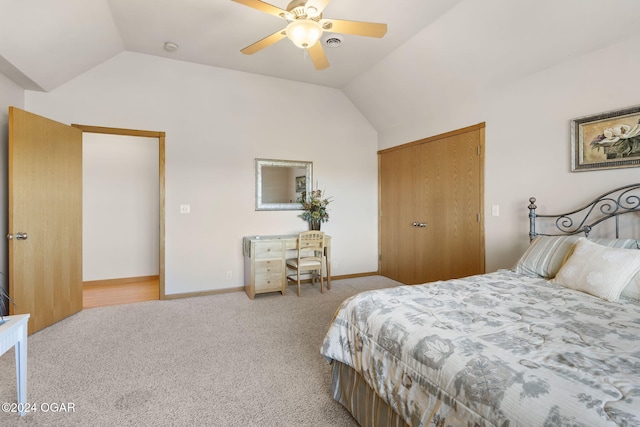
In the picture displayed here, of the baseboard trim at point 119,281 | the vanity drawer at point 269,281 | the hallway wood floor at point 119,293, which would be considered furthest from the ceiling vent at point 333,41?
the baseboard trim at point 119,281

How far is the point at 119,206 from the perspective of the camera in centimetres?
480

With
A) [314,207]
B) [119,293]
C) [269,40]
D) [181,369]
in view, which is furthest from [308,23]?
[119,293]

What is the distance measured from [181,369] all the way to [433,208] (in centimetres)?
329

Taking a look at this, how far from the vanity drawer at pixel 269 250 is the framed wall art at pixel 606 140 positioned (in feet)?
10.3

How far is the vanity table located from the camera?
3.90 metres

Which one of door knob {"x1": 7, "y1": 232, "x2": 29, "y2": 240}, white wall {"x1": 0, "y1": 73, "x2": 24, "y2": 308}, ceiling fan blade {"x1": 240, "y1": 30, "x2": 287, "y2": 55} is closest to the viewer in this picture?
ceiling fan blade {"x1": 240, "y1": 30, "x2": 287, "y2": 55}

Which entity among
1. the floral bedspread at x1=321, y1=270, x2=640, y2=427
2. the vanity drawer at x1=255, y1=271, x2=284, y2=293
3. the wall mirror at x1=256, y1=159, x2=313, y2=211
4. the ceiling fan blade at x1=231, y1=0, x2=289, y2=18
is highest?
the ceiling fan blade at x1=231, y1=0, x2=289, y2=18

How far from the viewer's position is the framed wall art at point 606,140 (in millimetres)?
2219

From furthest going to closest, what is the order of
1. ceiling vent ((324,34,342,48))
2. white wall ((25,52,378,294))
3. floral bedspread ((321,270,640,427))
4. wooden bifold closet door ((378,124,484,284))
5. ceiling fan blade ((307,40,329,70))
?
white wall ((25,52,378,294)) < wooden bifold closet door ((378,124,484,284)) < ceiling vent ((324,34,342,48)) < ceiling fan blade ((307,40,329,70)) < floral bedspread ((321,270,640,427))

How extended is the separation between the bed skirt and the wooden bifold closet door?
229 cm

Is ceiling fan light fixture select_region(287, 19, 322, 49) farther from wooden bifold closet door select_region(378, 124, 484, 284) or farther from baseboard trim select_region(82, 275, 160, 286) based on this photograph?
baseboard trim select_region(82, 275, 160, 286)

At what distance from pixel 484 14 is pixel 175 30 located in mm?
2967

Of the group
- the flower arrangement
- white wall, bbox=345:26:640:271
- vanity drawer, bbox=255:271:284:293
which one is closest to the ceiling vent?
white wall, bbox=345:26:640:271

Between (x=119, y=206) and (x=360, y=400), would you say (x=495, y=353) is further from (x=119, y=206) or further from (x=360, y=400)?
(x=119, y=206)
